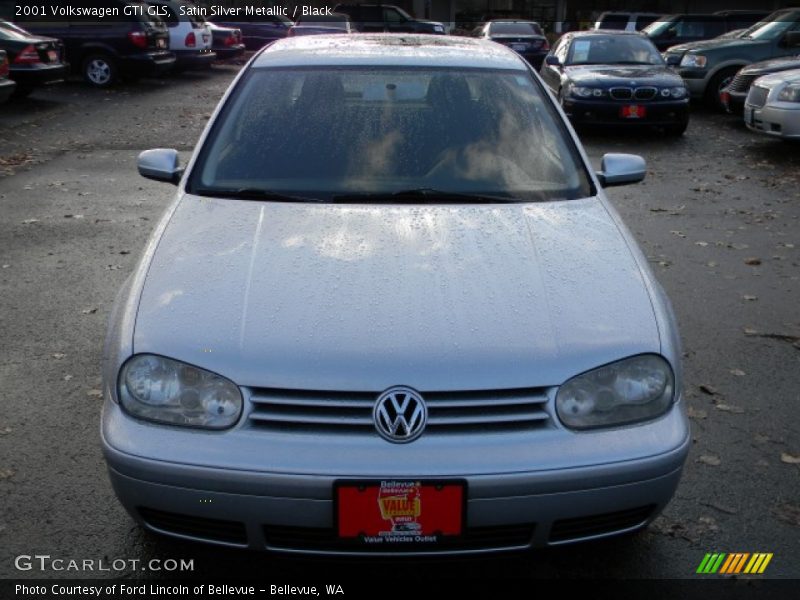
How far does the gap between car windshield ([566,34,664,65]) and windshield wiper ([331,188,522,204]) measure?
11078 millimetres

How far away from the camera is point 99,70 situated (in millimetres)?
18812

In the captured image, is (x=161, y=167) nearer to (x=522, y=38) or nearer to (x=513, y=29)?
(x=522, y=38)

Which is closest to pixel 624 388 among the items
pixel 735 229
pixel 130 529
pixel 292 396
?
pixel 292 396

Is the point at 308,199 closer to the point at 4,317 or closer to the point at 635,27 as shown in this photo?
the point at 4,317

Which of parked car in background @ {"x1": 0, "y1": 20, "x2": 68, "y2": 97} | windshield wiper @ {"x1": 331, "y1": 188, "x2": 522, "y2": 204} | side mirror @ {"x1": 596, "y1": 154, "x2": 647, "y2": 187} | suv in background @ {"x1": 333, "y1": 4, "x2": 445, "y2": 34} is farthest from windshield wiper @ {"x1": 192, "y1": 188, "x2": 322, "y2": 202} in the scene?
suv in background @ {"x1": 333, "y1": 4, "x2": 445, "y2": 34}

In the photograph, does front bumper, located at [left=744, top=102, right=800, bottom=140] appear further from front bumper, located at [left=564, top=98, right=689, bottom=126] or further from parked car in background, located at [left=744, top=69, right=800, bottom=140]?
front bumper, located at [left=564, top=98, right=689, bottom=126]

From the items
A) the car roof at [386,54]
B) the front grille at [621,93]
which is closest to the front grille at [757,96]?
the front grille at [621,93]

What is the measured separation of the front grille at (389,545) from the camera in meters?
2.56

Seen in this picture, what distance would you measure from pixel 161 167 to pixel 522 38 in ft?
78.0

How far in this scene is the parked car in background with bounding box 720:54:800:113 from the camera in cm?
1270

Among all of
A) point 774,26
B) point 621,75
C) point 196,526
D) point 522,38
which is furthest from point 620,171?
point 522,38

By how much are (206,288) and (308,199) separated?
81 cm

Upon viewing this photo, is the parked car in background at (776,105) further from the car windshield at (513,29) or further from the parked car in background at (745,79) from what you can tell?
the car windshield at (513,29)

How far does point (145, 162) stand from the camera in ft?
13.8
